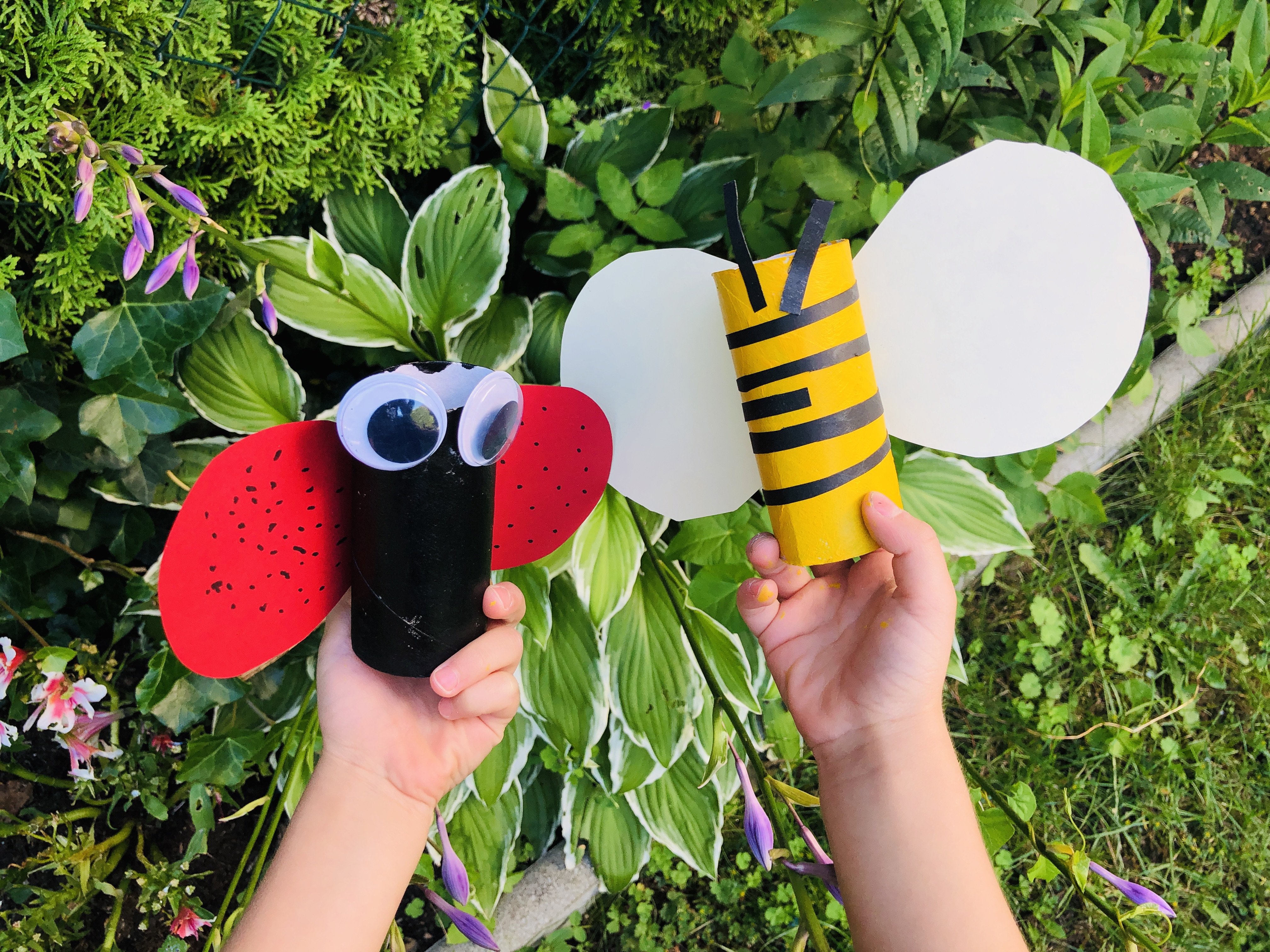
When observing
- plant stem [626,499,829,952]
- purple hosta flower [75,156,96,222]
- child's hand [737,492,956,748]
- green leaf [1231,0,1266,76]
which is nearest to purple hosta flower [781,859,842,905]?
plant stem [626,499,829,952]

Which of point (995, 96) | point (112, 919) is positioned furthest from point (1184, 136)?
point (112, 919)

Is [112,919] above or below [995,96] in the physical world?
below

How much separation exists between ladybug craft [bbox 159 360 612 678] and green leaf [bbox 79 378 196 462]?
514mm

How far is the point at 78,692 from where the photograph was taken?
3.23 ft

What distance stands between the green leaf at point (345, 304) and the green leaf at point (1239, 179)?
4.10 feet

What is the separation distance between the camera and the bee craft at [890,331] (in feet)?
2.33

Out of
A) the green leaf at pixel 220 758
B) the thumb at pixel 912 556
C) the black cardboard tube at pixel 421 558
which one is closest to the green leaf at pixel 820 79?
the thumb at pixel 912 556

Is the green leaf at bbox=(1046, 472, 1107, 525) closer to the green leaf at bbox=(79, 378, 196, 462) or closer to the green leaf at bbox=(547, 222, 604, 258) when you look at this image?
the green leaf at bbox=(547, 222, 604, 258)

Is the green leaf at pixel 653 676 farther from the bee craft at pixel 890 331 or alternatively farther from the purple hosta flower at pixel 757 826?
the bee craft at pixel 890 331

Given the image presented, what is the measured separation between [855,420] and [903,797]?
0.40 m

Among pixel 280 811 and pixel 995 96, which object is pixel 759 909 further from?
pixel 995 96

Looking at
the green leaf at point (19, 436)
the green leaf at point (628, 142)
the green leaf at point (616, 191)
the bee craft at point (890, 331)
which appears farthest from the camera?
the green leaf at point (628, 142)

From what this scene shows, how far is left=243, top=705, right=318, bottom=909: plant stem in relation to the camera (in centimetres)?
86

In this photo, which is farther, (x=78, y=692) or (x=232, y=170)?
(x=232, y=170)
